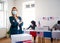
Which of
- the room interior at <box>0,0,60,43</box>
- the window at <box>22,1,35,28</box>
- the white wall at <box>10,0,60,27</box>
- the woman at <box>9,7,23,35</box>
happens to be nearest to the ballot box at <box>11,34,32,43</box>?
the woman at <box>9,7,23,35</box>

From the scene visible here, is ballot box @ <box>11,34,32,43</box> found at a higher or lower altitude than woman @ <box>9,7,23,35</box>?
lower

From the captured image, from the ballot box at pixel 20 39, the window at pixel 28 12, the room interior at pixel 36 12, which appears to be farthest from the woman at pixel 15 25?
the window at pixel 28 12

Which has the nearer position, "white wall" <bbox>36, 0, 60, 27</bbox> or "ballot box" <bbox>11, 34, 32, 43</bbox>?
"ballot box" <bbox>11, 34, 32, 43</bbox>

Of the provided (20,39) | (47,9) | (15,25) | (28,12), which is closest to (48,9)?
(47,9)

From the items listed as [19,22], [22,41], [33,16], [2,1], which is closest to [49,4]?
[33,16]

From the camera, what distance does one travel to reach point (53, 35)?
471 cm

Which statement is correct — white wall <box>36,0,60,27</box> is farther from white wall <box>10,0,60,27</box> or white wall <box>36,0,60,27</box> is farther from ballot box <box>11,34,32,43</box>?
ballot box <box>11,34,32,43</box>

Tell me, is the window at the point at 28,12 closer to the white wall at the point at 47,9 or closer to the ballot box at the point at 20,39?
the white wall at the point at 47,9

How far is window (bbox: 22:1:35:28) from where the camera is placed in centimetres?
864

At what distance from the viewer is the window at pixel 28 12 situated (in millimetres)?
8641

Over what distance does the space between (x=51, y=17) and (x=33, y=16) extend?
117 cm

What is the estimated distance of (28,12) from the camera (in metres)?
8.82

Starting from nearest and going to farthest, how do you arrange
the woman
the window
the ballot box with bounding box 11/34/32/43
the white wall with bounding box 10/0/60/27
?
the ballot box with bounding box 11/34/32/43
the woman
the white wall with bounding box 10/0/60/27
the window

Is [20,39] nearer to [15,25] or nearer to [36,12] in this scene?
[15,25]
